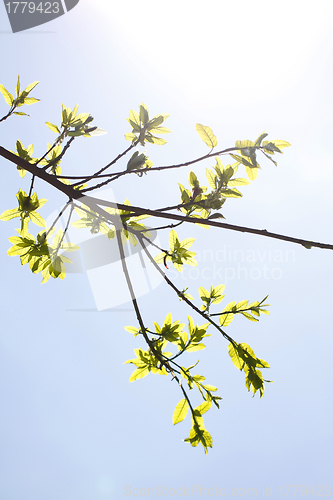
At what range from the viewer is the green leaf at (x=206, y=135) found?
1.65 m

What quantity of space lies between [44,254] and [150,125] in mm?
1013

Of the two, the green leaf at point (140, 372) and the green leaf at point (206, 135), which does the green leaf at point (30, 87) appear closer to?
the green leaf at point (206, 135)

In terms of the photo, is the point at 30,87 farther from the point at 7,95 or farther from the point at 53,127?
the point at 53,127

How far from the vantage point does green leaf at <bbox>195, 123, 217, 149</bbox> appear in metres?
1.65

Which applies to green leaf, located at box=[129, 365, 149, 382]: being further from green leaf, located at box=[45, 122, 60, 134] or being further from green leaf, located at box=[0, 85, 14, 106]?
green leaf, located at box=[0, 85, 14, 106]

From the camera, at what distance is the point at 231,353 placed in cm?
168

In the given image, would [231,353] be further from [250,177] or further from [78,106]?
[78,106]

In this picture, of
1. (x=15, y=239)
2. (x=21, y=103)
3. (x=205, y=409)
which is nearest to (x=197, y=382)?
(x=205, y=409)

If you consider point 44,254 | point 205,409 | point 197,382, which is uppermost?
point 44,254

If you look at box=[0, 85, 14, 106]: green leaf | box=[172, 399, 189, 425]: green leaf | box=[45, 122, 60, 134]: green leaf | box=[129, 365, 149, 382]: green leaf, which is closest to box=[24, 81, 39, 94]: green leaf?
box=[0, 85, 14, 106]: green leaf

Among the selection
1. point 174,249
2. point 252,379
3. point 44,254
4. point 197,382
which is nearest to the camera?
point 252,379

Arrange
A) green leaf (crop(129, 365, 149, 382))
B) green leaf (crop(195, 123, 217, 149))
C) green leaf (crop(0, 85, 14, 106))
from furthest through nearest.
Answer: green leaf (crop(129, 365, 149, 382)) → green leaf (crop(0, 85, 14, 106)) → green leaf (crop(195, 123, 217, 149))

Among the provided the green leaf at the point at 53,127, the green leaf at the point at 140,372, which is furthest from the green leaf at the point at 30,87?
the green leaf at the point at 140,372

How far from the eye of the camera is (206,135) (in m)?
1.66
